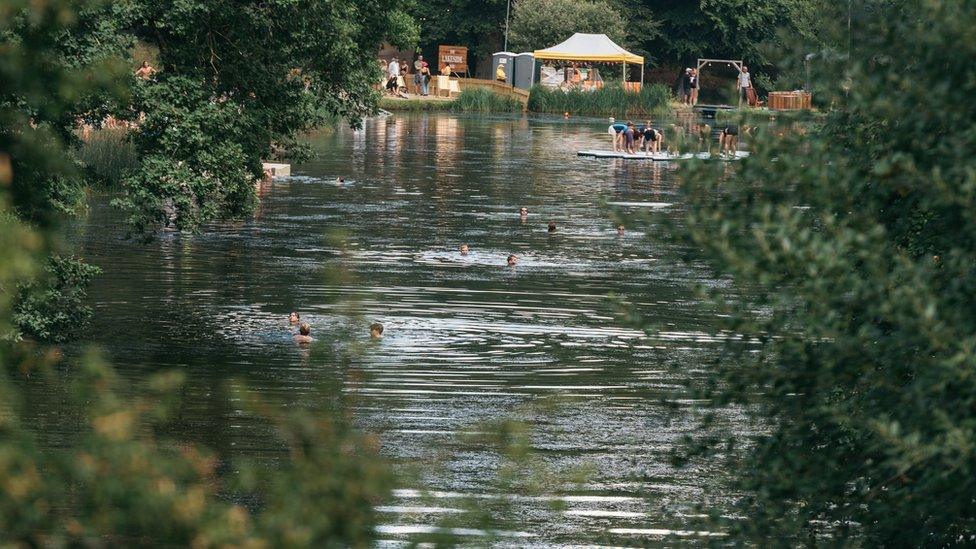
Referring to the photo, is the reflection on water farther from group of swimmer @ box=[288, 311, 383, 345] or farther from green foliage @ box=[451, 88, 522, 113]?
green foliage @ box=[451, 88, 522, 113]

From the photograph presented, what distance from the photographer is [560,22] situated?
85875 mm

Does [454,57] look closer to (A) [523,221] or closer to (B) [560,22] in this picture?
(B) [560,22]

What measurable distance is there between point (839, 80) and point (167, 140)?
1234 centimetres

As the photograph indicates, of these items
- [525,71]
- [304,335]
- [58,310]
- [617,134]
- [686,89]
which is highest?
[525,71]

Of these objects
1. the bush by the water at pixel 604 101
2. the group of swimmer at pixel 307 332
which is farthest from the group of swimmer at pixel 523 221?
the bush by the water at pixel 604 101

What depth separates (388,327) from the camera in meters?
20.9

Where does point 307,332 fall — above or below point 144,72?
below

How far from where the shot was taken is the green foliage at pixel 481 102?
7794 centimetres

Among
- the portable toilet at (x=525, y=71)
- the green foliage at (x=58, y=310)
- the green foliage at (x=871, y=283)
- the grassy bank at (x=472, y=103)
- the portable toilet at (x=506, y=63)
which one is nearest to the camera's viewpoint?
the green foliage at (x=871, y=283)

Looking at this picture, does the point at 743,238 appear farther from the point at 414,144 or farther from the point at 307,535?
the point at 414,144

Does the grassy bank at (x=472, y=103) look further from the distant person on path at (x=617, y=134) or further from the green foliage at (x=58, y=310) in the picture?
the green foliage at (x=58, y=310)

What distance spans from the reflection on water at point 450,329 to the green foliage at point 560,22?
4737 centimetres

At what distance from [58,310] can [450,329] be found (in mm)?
5491

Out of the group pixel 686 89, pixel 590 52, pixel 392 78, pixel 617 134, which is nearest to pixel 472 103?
pixel 392 78
